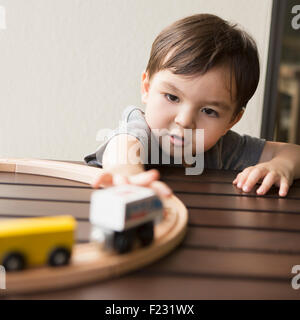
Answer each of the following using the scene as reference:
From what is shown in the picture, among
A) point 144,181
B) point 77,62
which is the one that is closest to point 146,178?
point 144,181

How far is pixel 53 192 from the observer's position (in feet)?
2.62

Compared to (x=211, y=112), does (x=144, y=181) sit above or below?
below

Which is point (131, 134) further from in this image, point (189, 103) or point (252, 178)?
point (252, 178)

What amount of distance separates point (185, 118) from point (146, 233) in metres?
0.56

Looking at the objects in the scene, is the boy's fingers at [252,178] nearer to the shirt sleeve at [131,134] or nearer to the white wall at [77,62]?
the shirt sleeve at [131,134]

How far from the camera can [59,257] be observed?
448 mm

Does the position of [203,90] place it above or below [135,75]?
below

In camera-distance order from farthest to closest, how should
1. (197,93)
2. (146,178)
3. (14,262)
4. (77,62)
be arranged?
1. (77,62)
2. (197,93)
3. (146,178)
4. (14,262)

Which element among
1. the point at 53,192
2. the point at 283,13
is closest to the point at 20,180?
the point at 53,192

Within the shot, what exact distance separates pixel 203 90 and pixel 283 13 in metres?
1.00

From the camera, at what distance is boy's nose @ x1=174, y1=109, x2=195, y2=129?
1039mm

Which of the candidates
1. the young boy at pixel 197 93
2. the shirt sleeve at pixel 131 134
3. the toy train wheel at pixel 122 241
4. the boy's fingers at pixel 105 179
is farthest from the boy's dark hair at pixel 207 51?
the toy train wheel at pixel 122 241

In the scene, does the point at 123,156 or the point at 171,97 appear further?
the point at 171,97

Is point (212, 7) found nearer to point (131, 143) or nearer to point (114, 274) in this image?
point (131, 143)
